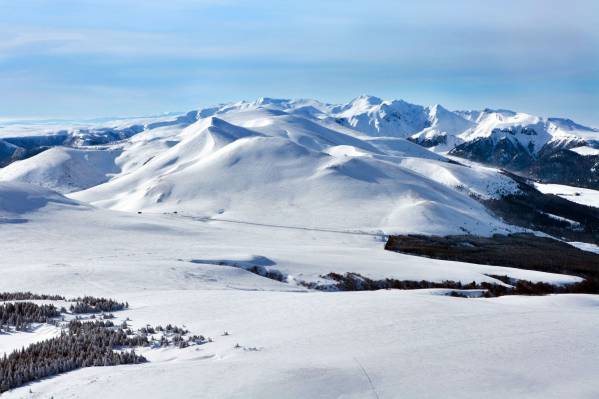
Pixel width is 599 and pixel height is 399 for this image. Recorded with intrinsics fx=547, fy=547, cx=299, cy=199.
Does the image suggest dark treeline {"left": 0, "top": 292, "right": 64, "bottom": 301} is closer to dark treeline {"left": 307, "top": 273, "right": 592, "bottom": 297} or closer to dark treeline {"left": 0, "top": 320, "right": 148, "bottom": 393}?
dark treeline {"left": 0, "top": 320, "right": 148, "bottom": 393}

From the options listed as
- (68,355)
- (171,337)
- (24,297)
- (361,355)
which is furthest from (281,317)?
(24,297)

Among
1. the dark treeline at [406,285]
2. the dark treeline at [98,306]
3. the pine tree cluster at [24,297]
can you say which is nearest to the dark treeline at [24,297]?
the pine tree cluster at [24,297]

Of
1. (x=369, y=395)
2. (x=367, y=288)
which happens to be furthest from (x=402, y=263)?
(x=369, y=395)

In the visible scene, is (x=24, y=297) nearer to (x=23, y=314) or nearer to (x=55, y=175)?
(x=23, y=314)

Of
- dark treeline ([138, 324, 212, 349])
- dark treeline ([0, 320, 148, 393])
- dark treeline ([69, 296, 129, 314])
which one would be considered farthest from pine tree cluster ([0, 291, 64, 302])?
dark treeline ([138, 324, 212, 349])

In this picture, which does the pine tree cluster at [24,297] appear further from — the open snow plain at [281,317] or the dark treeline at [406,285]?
the dark treeline at [406,285]

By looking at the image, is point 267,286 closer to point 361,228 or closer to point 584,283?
point 584,283
